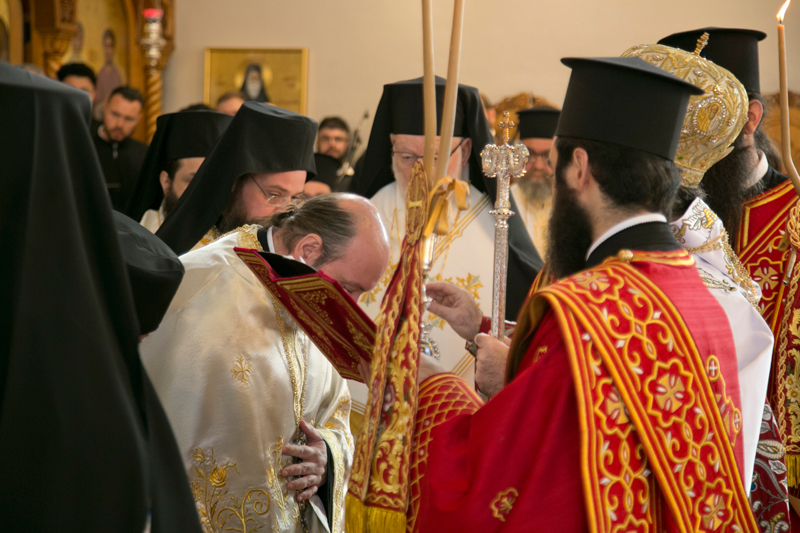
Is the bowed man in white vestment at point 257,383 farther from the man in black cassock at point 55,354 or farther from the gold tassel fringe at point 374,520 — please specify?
the man in black cassock at point 55,354

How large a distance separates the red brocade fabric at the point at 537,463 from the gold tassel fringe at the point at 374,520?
98 millimetres

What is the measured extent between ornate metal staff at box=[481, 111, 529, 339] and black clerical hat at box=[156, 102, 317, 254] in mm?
1401

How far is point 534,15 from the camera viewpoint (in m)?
9.66

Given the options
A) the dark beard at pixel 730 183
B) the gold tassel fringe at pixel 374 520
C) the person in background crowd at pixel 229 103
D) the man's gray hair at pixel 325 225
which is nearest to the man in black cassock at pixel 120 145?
the person in background crowd at pixel 229 103

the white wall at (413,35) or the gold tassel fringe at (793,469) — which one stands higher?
the white wall at (413,35)

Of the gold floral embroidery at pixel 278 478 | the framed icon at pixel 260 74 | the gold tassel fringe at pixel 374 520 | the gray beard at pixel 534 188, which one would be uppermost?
the framed icon at pixel 260 74

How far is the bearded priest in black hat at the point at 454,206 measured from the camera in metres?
3.87

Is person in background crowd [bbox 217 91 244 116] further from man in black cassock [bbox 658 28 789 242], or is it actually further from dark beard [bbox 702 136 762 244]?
dark beard [bbox 702 136 762 244]

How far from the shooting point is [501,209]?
2355 millimetres

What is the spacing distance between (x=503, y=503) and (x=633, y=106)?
99 centimetres

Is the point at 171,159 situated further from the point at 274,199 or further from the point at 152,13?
the point at 152,13

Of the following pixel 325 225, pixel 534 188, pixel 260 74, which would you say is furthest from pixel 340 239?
pixel 260 74

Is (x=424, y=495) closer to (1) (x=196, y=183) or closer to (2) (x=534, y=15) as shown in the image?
(1) (x=196, y=183)

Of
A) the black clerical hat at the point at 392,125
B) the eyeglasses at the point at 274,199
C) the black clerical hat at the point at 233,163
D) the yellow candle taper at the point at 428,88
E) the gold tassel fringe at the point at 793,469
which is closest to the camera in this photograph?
the yellow candle taper at the point at 428,88
